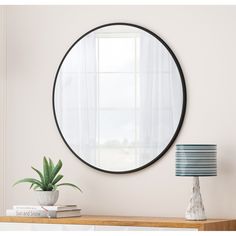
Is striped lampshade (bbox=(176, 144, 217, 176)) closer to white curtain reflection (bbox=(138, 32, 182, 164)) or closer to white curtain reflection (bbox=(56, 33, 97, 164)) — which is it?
white curtain reflection (bbox=(138, 32, 182, 164))

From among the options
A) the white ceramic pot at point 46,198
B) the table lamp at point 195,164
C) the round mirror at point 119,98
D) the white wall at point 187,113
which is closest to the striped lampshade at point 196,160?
the table lamp at point 195,164

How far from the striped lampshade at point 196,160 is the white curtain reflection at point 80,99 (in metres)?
0.63

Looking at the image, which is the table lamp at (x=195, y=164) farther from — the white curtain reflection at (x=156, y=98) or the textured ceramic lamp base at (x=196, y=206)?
the white curtain reflection at (x=156, y=98)

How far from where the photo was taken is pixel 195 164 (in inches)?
148

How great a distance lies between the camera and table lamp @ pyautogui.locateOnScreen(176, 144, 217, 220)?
376 cm

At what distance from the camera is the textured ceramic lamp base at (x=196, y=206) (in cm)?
378

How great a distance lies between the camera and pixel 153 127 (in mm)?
4105

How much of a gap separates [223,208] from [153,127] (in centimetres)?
56

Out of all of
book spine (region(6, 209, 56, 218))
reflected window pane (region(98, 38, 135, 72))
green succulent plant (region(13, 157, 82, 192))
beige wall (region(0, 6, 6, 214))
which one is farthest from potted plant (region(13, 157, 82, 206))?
reflected window pane (region(98, 38, 135, 72))

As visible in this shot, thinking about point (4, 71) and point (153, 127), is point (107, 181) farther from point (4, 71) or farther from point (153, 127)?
point (4, 71)

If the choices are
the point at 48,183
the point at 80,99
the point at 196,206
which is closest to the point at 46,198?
the point at 48,183

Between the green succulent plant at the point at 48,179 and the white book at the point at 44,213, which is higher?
the green succulent plant at the point at 48,179

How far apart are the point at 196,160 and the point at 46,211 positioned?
83 centimetres
